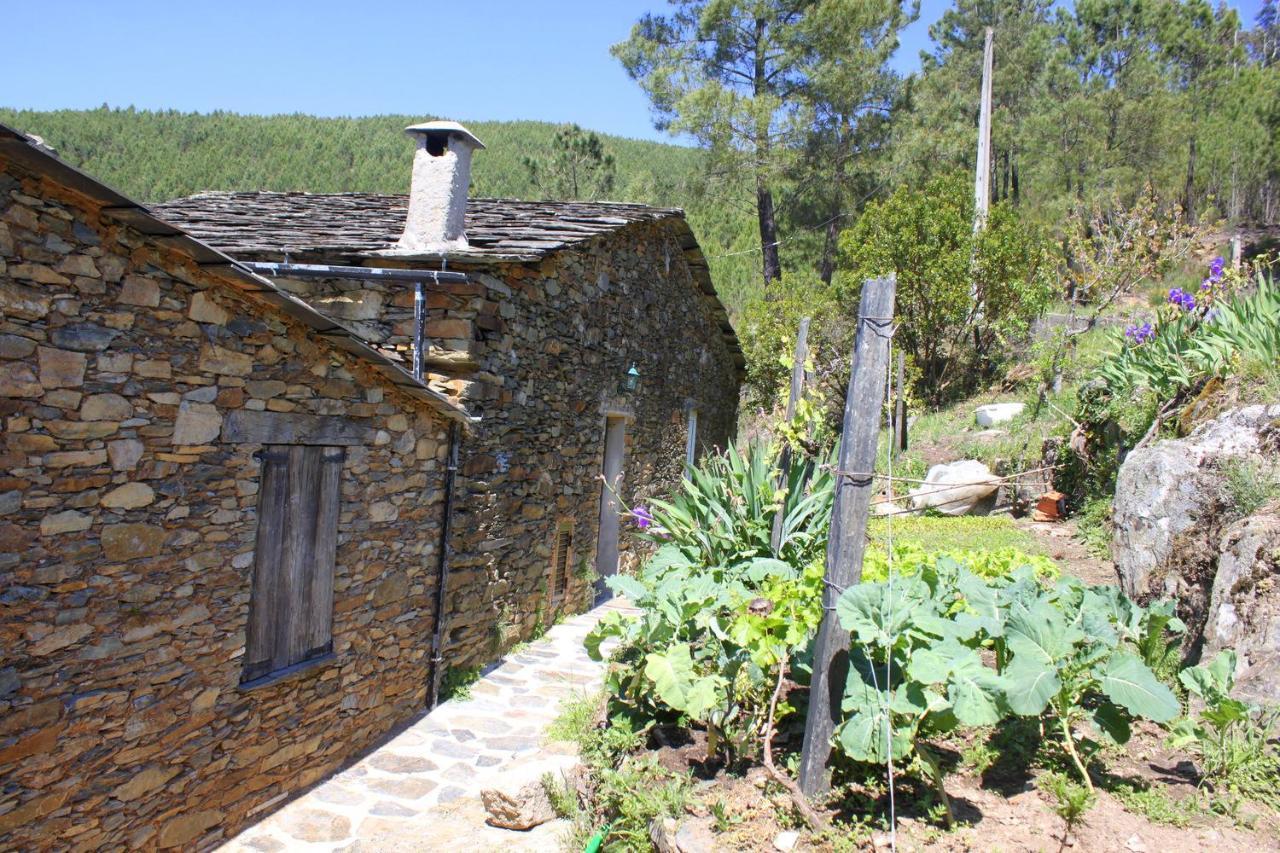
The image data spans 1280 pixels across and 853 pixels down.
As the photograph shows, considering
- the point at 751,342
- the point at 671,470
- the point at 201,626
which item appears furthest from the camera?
the point at 751,342

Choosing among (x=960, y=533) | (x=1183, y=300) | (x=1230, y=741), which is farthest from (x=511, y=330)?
(x=1183, y=300)

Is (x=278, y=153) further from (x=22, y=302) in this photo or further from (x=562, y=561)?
(x=22, y=302)

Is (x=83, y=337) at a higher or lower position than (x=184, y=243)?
lower

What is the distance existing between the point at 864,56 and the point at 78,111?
4538 cm

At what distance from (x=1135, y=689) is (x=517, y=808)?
121 inches

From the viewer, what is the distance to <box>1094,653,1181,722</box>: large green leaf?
119 inches

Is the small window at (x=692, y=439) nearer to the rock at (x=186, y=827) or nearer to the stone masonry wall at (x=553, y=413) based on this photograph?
the stone masonry wall at (x=553, y=413)

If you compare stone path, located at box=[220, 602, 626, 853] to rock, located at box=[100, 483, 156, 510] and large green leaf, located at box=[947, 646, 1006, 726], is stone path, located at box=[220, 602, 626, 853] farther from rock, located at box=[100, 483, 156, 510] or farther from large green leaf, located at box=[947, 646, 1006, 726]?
large green leaf, located at box=[947, 646, 1006, 726]

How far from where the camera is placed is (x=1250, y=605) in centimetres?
389

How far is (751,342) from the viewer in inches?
651

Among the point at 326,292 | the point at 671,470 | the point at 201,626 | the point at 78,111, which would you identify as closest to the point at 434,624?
the point at 201,626

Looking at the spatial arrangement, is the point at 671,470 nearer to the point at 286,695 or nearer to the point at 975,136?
the point at 286,695

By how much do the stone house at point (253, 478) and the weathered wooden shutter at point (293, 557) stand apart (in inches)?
0.6

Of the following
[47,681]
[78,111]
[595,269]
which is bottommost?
[47,681]
